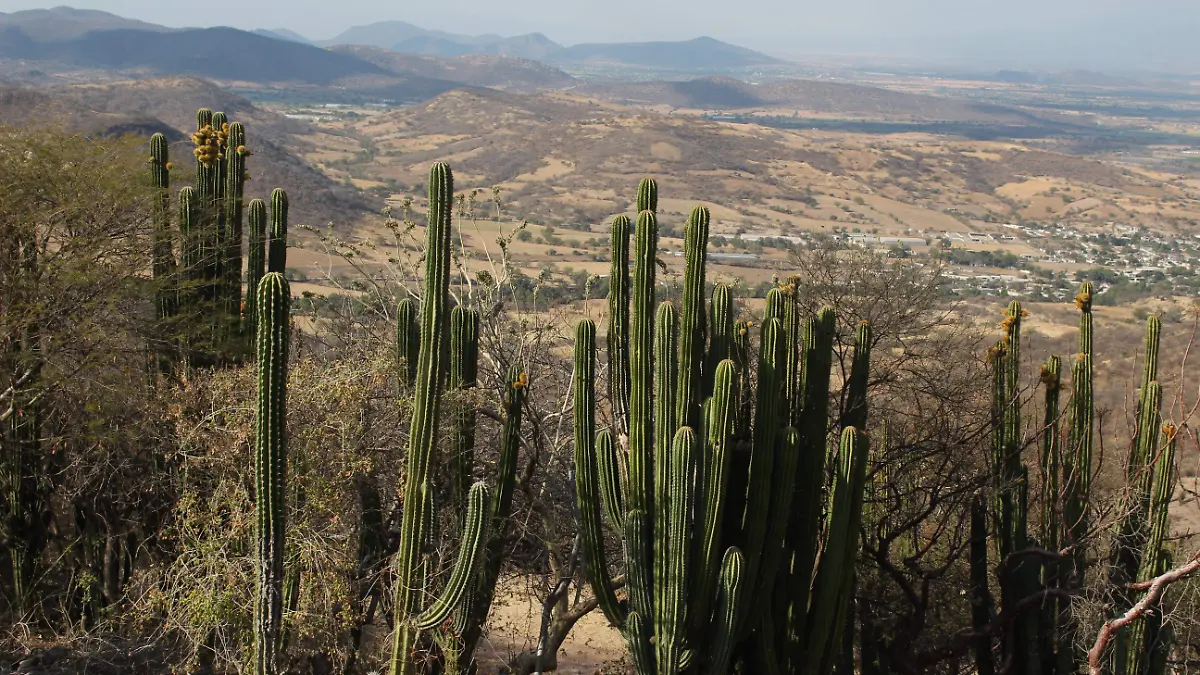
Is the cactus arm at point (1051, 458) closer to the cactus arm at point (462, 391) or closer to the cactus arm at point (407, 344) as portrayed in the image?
the cactus arm at point (462, 391)

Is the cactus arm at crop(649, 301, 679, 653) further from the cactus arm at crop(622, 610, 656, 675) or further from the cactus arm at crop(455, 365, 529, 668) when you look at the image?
the cactus arm at crop(455, 365, 529, 668)

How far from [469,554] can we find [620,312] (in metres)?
Answer: 2.19

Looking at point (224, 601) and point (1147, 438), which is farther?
point (1147, 438)

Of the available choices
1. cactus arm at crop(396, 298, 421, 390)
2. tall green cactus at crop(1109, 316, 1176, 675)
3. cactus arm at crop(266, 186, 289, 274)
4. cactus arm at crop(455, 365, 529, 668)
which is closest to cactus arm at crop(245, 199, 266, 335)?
cactus arm at crop(266, 186, 289, 274)

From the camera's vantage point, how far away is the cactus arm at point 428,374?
6793 millimetres

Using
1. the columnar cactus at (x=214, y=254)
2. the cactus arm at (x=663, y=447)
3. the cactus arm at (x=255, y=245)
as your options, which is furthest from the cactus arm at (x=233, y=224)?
the cactus arm at (x=663, y=447)

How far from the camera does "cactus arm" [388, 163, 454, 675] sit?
679cm

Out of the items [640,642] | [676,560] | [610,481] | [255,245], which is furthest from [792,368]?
[255,245]

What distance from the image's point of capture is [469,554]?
23.1 feet

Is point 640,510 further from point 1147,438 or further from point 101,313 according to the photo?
point 101,313

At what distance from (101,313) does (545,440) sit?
4479 mm

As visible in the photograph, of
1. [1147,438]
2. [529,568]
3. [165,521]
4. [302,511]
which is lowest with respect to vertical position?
[529,568]

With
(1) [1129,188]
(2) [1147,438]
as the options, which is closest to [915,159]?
(1) [1129,188]

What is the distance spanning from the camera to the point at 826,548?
8.02 metres
